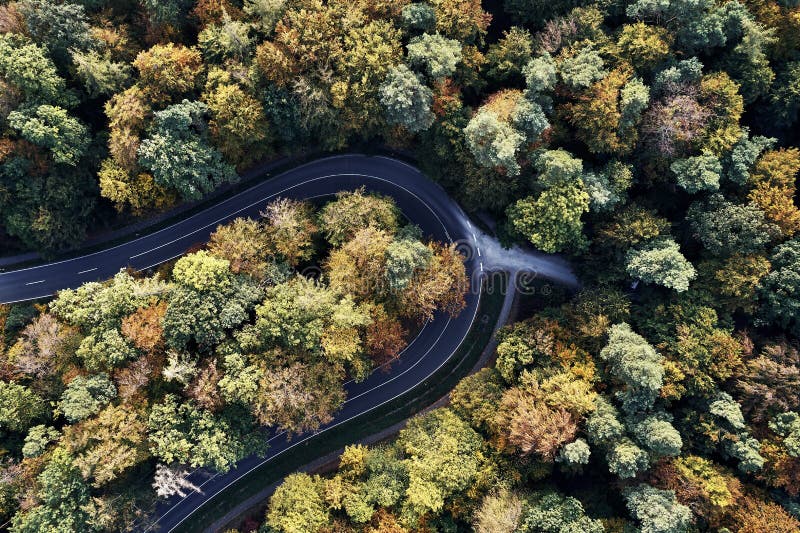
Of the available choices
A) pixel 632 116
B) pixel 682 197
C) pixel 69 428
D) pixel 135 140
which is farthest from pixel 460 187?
pixel 69 428

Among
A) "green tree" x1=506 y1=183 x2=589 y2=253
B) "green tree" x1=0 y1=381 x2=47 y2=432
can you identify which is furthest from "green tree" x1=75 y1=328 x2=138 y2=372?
"green tree" x1=506 y1=183 x2=589 y2=253

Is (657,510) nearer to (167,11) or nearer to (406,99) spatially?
(406,99)

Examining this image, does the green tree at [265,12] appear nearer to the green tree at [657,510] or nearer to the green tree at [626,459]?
the green tree at [626,459]

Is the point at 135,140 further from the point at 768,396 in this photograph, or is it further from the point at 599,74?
the point at 768,396

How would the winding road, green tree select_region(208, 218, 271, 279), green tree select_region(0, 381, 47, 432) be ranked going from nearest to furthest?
green tree select_region(0, 381, 47, 432) < green tree select_region(208, 218, 271, 279) < the winding road

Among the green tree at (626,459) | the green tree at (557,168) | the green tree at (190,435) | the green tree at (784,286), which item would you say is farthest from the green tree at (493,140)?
the green tree at (190,435)

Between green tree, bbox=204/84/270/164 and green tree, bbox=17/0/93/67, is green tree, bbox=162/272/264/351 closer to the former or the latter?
green tree, bbox=204/84/270/164

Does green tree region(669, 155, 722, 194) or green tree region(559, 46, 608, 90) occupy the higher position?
green tree region(559, 46, 608, 90)
